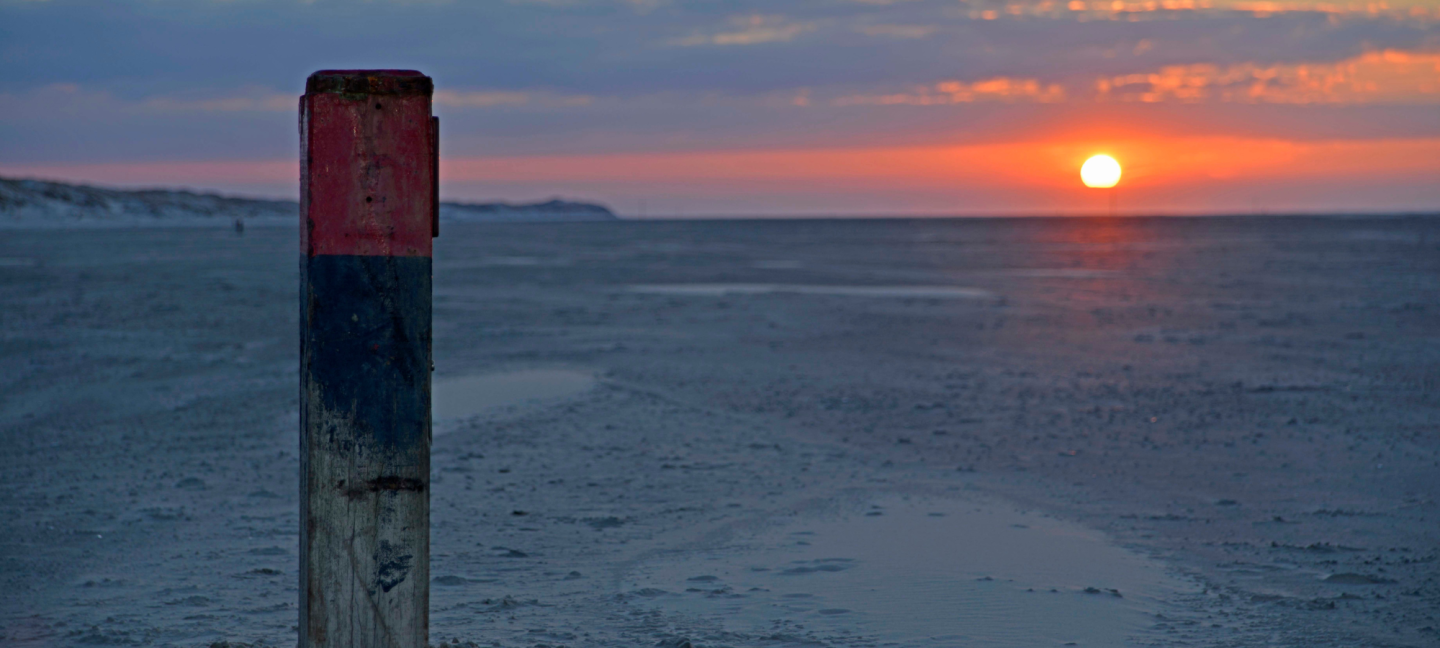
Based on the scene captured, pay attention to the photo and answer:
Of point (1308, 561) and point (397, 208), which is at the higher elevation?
point (397, 208)

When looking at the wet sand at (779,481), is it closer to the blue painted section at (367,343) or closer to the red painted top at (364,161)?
the blue painted section at (367,343)

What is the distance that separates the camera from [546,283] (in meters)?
23.6

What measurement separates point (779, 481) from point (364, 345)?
3929 millimetres

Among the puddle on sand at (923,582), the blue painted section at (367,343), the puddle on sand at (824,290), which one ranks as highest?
the blue painted section at (367,343)

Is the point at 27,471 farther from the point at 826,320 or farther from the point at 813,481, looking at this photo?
the point at 826,320

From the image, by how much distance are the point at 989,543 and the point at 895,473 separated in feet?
4.35

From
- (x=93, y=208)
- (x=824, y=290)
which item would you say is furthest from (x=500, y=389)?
(x=93, y=208)

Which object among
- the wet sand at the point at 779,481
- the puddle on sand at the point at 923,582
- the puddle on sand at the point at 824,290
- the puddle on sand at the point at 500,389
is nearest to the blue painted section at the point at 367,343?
A: the wet sand at the point at 779,481

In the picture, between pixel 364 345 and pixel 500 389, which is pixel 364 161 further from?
pixel 500 389

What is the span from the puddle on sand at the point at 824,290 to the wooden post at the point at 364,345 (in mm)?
17211

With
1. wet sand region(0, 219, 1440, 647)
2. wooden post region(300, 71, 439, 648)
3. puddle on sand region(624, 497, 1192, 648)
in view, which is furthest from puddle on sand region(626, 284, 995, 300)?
wooden post region(300, 71, 439, 648)

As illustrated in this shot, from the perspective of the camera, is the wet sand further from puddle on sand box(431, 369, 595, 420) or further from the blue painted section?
the blue painted section

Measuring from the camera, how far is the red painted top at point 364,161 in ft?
7.64

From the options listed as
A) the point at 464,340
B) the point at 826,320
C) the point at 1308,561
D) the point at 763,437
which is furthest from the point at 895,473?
the point at 826,320
